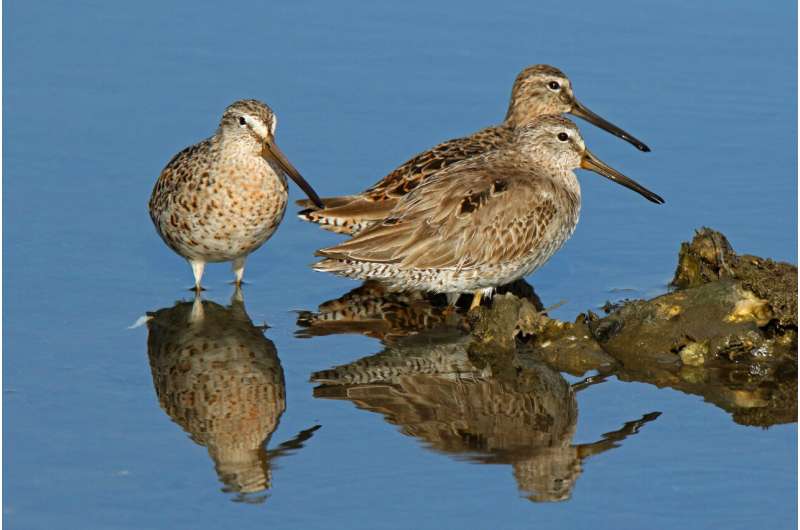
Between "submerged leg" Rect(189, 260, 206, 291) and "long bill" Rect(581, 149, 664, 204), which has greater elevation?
"long bill" Rect(581, 149, 664, 204)

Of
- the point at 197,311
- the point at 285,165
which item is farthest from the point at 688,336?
the point at 197,311

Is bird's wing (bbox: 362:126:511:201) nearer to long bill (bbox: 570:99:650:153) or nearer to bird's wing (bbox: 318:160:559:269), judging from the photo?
bird's wing (bbox: 318:160:559:269)

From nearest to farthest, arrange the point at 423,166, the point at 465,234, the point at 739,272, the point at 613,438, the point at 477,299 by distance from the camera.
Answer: the point at 613,438, the point at 739,272, the point at 465,234, the point at 477,299, the point at 423,166

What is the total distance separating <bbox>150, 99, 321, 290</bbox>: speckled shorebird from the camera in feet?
32.2

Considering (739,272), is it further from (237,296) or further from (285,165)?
(237,296)

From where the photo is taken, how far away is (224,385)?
337 inches

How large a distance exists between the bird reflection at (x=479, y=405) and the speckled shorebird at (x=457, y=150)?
1.22 m

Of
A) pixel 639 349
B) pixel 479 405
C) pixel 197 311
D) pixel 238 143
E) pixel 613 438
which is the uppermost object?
pixel 238 143

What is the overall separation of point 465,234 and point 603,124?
255 centimetres

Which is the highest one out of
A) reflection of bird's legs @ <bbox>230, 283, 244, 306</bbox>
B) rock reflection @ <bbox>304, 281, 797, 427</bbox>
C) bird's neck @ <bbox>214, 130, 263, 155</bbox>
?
bird's neck @ <bbox>214, 130, 263, 155</bbox>

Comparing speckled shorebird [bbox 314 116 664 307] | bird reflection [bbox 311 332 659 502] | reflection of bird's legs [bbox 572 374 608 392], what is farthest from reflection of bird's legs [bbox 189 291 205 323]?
reflection of bird's legs [bbox 572 374 608 392]

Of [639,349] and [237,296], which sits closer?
[639,349]

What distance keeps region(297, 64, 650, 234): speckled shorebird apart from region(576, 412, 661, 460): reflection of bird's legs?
2624 millimetres

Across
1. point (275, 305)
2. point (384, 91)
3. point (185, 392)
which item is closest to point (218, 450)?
point (185, 392)
